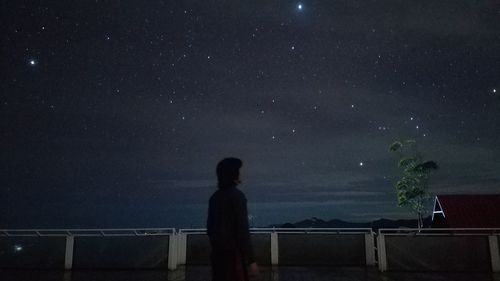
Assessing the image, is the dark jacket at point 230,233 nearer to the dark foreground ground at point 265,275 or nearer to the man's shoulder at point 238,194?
the man's shoulder at point 238,194

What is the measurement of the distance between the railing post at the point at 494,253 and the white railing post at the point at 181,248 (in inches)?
311

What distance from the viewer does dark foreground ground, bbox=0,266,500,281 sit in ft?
30.5

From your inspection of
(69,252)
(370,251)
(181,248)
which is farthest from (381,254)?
(69,252)

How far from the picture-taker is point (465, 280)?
916cm

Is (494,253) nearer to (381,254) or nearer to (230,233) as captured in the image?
(381,254)

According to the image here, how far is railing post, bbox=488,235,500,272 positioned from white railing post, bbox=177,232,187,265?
25.9 feet

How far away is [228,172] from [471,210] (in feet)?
84.7

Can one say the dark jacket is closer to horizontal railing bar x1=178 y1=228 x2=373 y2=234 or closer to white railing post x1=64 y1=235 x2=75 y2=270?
horizontal railing bar x1=178 y1=228 x2=373 y2=234

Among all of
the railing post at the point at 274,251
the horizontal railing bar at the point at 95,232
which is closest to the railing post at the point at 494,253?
the railing post at the point at 274,251

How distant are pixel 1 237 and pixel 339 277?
8605 millimetres

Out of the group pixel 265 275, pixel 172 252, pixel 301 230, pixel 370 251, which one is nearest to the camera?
pixel 265 275

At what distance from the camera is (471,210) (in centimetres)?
2503

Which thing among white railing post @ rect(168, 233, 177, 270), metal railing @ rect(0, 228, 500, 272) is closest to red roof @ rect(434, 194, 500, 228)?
metal railing @ rect(0, 228, 500, 272)

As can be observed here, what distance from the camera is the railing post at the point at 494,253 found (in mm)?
10461
